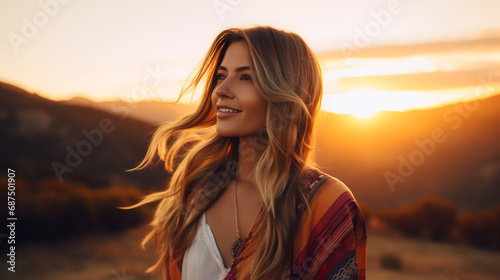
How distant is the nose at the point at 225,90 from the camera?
5.32 ft

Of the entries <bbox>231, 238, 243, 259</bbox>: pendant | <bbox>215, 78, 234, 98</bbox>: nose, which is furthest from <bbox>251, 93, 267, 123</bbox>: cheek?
<bbox>231, 238, 243, 259</bbox>: pendant

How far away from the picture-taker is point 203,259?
1688mm

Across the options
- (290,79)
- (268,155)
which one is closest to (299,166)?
(268,155)

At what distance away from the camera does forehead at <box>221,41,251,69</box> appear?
5.46ft

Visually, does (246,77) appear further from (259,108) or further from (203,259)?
(203,259)

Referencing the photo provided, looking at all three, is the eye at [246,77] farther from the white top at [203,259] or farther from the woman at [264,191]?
the white top at [203,259]

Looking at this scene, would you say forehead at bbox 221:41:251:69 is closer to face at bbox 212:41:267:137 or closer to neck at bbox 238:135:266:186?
face at bbox 212:41:267:137

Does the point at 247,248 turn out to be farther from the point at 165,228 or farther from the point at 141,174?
the point at 141,174

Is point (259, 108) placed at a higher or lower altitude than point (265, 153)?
higher

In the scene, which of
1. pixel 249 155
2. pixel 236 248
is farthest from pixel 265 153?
pixel 236 248

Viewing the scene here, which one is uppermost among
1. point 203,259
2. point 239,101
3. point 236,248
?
point 239,101

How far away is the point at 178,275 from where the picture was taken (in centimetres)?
185

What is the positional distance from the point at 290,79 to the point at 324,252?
29.0 inches

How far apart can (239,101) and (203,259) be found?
724mm
